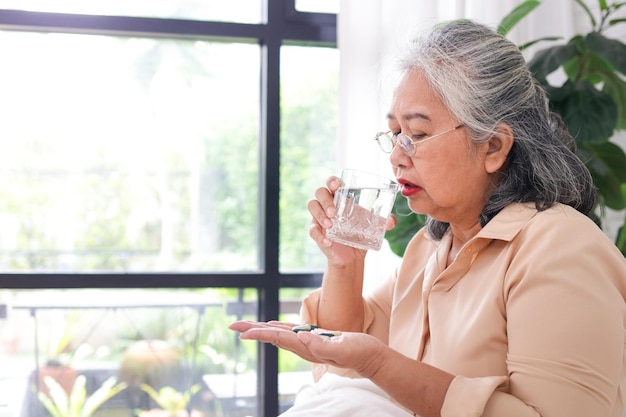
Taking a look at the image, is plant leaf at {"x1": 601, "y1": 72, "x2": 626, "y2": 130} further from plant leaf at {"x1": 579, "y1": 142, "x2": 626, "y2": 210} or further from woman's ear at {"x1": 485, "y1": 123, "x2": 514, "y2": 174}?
woman's ear at {"x1": 485, "y1": 123, "x2": 514, "y2": 174}

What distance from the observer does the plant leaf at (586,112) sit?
2160 mm

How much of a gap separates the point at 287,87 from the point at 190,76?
0.36 m

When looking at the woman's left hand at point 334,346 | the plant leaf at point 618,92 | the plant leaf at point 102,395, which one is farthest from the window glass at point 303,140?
the woman's left hand at point 334,346

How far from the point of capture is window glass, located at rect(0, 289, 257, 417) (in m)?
2.74

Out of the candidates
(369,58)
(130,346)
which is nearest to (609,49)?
(369,58)

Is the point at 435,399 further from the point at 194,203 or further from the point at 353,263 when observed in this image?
the point at 194,203

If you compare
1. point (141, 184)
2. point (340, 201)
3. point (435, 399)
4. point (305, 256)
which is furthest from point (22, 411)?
point (435, 399)

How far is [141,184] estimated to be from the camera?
282 cm

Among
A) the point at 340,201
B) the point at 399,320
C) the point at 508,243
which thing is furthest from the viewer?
the point at 399,320

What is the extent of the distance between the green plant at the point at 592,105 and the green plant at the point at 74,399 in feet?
4.01

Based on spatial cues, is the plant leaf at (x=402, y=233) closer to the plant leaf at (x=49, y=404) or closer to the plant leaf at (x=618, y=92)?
the plant leaf at (x=618, y=92)

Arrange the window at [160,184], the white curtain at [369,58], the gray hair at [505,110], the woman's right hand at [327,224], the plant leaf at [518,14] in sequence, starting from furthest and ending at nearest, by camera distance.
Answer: the window at [160,184] < the white curtain at [369,58] < the plant leaf at [518,14] < the woman's right hand at [327,224] < the gray hair at [505,110]

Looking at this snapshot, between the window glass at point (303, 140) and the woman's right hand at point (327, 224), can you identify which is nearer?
the woman's right hand at point (327, 224)

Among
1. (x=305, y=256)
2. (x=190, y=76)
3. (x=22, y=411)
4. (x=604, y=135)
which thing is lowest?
(x=22, y=411)
